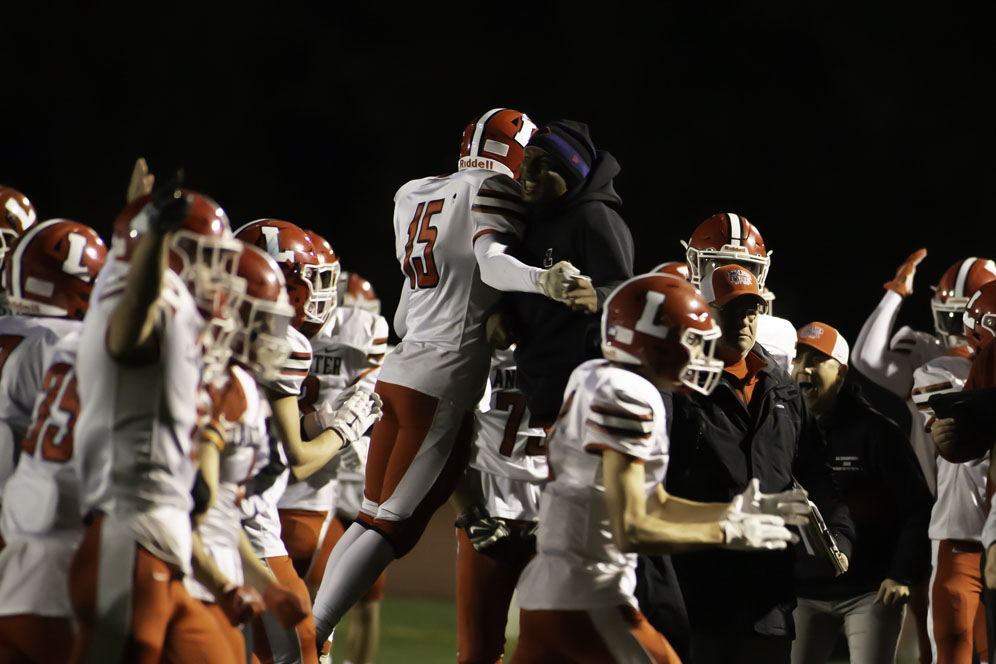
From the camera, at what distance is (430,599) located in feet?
31.6

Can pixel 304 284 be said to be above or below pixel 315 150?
below

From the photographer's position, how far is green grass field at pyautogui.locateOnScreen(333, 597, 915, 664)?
7102mm

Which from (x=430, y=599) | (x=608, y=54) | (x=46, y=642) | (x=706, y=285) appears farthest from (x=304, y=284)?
(x=608, y=54)

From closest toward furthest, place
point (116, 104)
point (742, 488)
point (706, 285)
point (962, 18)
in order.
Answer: point (742, 488)
point (706, 285)
point (962, 18)
point (116, 104)

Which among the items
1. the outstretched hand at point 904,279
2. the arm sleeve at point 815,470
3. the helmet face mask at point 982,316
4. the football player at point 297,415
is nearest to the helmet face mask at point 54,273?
→ the football player at point 297,415

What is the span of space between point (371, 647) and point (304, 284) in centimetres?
226

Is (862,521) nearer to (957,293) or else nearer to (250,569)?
(957,293)

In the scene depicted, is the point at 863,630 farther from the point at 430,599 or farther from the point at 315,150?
the point at 315,150

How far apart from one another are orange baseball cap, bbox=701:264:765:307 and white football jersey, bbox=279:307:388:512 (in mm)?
1905

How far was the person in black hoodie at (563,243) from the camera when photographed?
410cm

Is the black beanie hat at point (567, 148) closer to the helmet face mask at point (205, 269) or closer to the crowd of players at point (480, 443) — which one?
the crowd of players at point (480, 443)

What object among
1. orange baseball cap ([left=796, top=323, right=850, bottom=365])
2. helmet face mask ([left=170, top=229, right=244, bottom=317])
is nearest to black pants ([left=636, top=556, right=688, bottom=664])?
helmet face mask ([left=170, top=229, right=244, bottom=317])

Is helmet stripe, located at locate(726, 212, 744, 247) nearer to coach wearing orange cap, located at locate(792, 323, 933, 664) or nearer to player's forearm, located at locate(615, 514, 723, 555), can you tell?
coach wearing orange cap, located at locate(792, 323, 933, 664)

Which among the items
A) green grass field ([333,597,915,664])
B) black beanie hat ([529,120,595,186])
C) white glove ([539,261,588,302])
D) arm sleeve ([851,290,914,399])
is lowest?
green grass field ([333,597,915,664])
